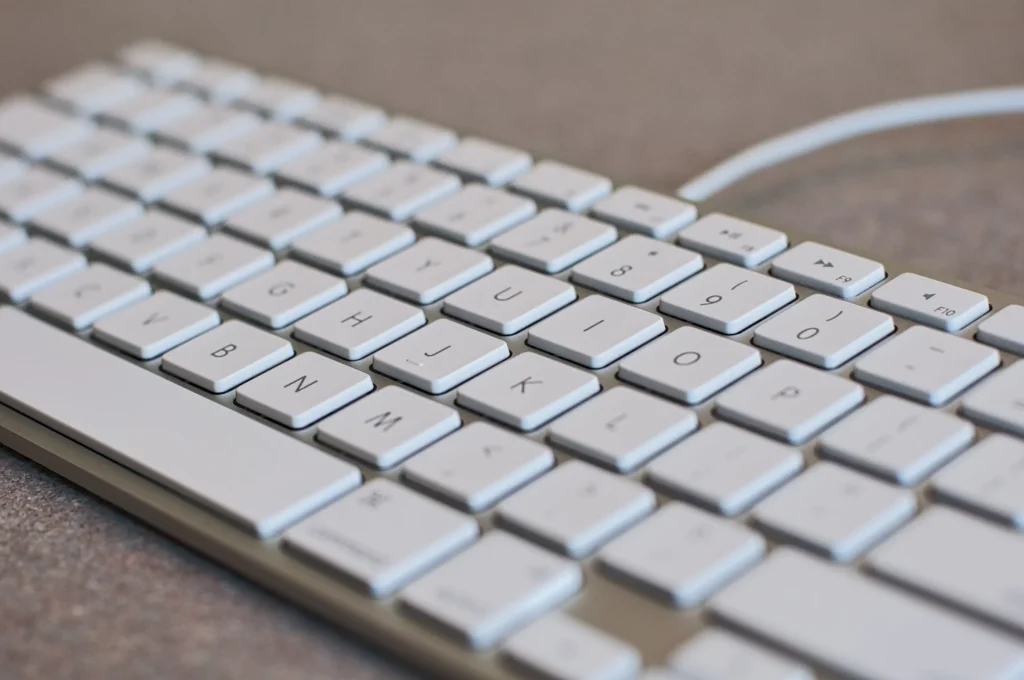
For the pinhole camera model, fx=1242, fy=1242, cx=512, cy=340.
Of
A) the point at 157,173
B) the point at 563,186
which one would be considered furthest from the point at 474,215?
the point at 157,173

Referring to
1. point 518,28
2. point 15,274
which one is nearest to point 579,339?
point 15,274

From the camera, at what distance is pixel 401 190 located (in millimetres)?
456

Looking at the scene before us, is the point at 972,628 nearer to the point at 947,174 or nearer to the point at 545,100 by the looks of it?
the point at 947,174

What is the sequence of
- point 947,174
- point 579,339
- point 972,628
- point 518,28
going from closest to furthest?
1. point 972,628
2. point 579,339
3. point 947,174
4. point 518,28

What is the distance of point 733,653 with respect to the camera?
25 cm

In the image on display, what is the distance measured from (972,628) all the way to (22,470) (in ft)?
0.84

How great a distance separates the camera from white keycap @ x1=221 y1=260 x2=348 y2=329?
385 mm

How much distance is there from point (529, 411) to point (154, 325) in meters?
0.13

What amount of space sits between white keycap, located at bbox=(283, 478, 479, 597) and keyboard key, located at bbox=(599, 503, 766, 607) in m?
0.04

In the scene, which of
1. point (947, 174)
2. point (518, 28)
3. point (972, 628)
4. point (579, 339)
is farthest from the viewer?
point (518, 28)

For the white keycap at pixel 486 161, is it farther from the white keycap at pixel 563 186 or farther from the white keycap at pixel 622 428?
the white keycap at pixel 622 428

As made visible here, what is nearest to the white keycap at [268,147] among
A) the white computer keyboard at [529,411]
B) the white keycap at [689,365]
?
the white computer keyboard at [529,411]

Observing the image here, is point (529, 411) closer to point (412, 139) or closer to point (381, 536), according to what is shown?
point (381, 536)

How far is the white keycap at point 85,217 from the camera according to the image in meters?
0.45
